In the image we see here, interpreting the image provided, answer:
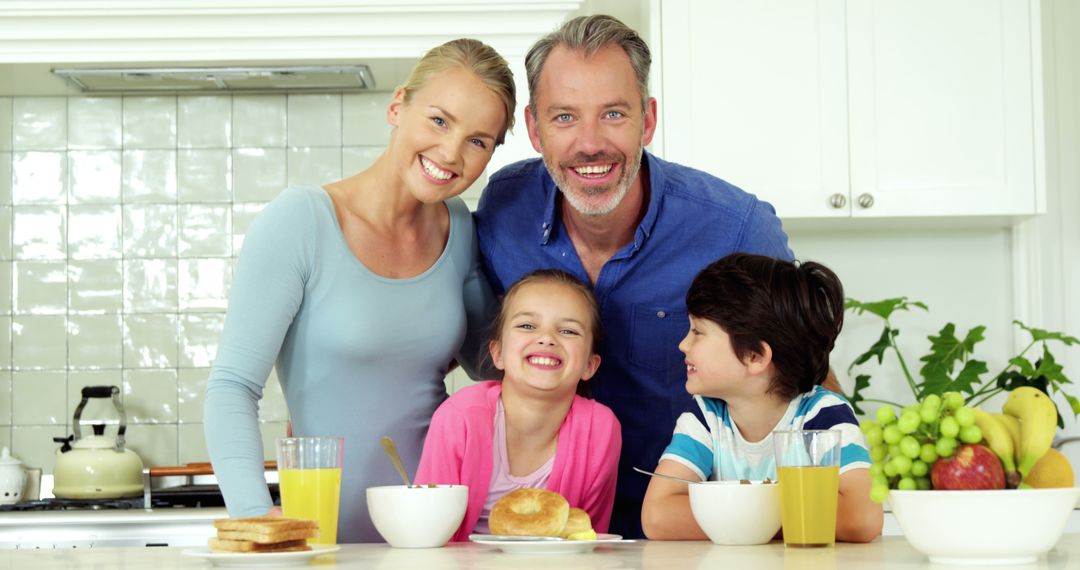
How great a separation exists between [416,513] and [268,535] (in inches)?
7.7

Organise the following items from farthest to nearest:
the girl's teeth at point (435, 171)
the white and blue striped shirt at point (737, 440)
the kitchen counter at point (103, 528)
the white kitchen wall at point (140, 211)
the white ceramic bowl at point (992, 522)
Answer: the white kitchen wall at point (140, 211) < the kitchen counter at point (103, 528) < the girl's teeth at point (435, 171) < the white and blue striped shirt at point (737, 440) < the white ceramic bowl at point (992, 522)

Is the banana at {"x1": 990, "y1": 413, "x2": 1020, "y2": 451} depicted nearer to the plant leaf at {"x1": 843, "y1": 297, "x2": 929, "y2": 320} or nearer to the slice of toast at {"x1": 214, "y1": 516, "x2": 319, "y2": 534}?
the slice of toast at {"x1": 214, "y1": 516, "x2": 319, "y2": 534}

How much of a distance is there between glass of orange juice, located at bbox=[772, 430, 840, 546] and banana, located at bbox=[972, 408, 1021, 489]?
187 mm

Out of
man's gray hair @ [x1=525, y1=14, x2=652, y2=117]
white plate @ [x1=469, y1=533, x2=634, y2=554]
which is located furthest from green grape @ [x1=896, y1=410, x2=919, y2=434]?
man's gray hair @ [x1=525, y1=14, x2=652, y2=117]

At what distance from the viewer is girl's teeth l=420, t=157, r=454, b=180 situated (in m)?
1.73

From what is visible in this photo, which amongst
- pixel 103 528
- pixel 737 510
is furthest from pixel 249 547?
pixel 103 528

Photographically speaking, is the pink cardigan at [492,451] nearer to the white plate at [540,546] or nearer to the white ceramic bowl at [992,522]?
the white plate at [540,546]

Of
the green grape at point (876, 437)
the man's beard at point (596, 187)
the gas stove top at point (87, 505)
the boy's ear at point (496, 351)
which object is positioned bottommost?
the gas stove top at point (87, 505)

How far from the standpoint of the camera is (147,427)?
131 inches

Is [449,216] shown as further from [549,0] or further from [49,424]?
[49,424]

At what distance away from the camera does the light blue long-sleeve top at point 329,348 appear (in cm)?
160

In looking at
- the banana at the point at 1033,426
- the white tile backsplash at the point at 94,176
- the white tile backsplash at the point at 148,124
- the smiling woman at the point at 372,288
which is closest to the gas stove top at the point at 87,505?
the white tile backsplash at the point at 94,176

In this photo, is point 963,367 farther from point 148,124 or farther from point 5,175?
point 5,175

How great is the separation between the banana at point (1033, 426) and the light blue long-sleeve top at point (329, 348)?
3.09ft
